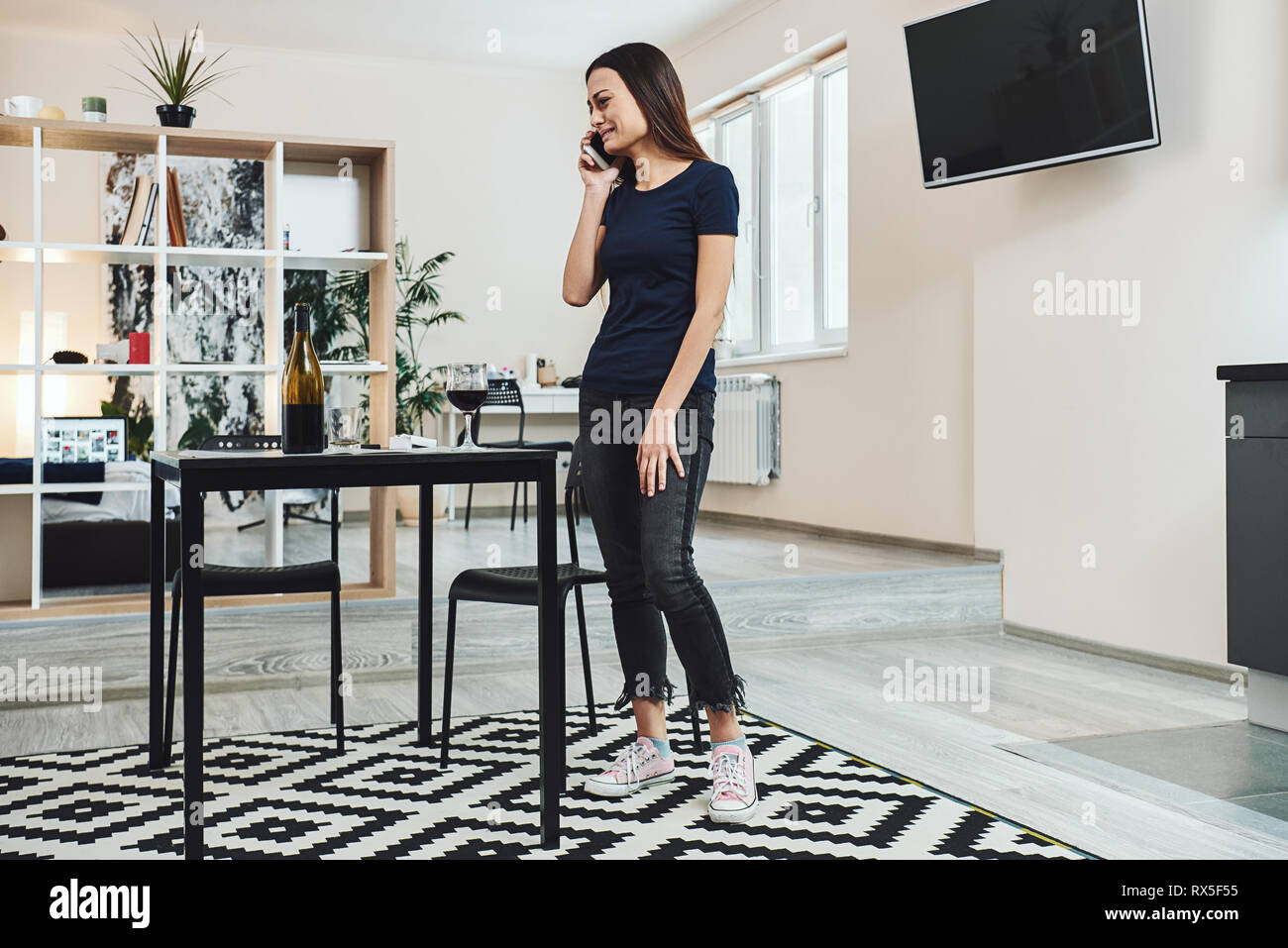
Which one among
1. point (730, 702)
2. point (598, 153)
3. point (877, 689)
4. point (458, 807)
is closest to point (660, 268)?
point (598, 153)

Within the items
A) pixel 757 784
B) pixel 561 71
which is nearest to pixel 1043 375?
pixel 757 784

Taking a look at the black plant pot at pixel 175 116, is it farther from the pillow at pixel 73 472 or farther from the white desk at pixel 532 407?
the white desk at pixel 532 407

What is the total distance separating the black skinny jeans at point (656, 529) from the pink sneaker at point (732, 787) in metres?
0.09

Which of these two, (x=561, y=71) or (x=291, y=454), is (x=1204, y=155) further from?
(x=561, y=71)

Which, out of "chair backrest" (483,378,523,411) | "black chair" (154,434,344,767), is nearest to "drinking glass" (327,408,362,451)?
"black chair" (154,434,344,767)

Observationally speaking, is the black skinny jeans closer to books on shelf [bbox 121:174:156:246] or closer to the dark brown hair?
the dark brown hair

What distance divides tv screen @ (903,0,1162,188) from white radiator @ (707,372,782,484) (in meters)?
1.91

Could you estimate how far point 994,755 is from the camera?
2713 mm

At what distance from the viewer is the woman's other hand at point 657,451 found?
2146 millimetres

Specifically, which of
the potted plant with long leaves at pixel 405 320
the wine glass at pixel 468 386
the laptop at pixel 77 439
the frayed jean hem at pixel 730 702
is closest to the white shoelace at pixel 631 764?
the frayed jean hem at pixel 730 702

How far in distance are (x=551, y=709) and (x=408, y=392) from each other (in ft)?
17.6

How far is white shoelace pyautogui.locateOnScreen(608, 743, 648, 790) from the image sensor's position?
239cm
